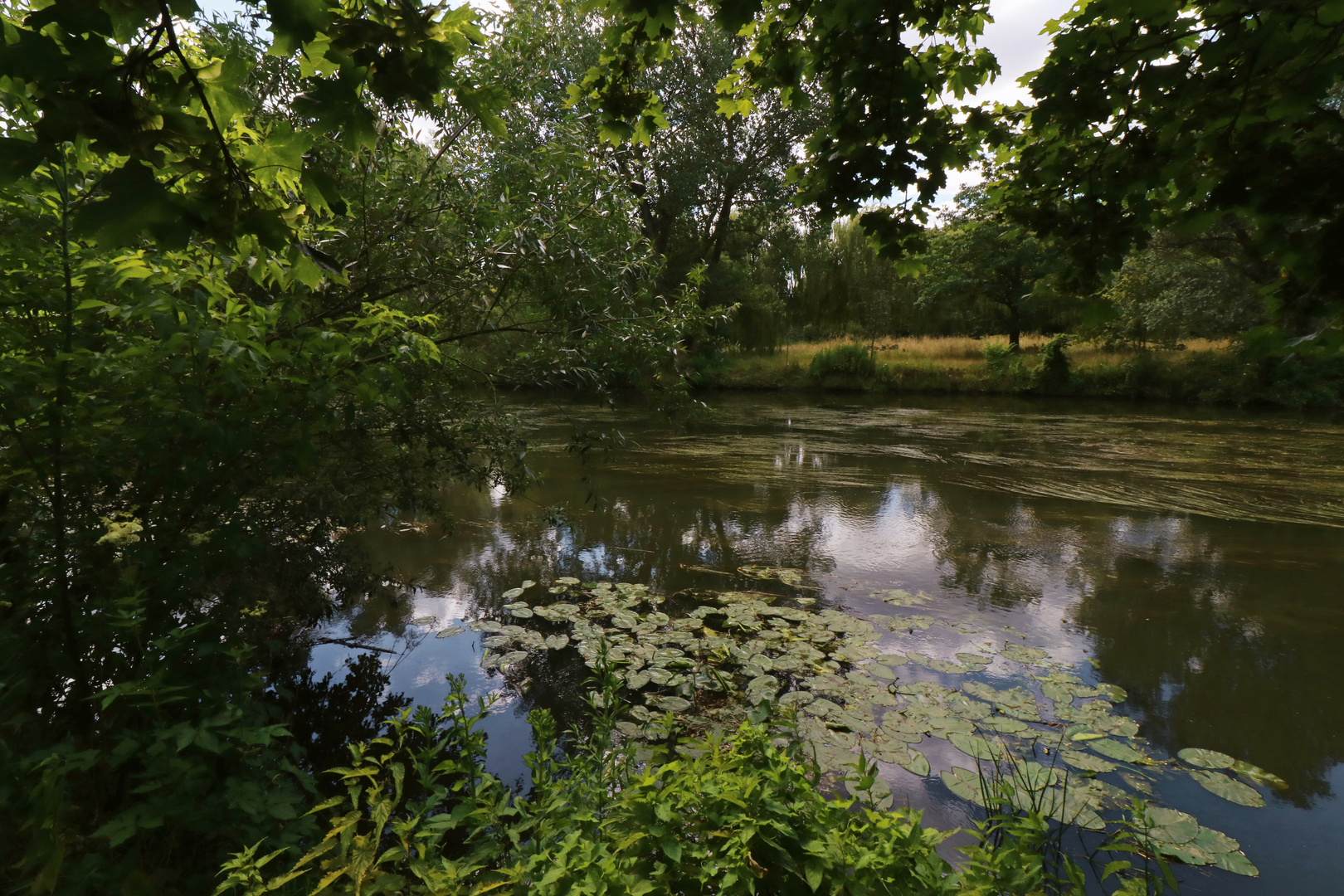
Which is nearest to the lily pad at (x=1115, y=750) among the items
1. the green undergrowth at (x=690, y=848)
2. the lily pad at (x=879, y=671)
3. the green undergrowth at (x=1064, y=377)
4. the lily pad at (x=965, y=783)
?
the lily pad at (x=965, y=783)

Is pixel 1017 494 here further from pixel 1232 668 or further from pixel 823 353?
pixel 823 353

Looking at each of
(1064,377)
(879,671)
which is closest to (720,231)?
(1064,377)

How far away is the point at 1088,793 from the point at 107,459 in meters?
3.54

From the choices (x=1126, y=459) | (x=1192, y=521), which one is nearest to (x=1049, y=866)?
(x=1192, y=521)

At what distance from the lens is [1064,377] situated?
19.3 m

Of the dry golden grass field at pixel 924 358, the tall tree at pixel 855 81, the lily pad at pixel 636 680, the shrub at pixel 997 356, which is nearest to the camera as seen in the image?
the tall tree at pixel 855 81

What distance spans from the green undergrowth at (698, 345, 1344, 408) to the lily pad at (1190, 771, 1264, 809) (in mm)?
15910

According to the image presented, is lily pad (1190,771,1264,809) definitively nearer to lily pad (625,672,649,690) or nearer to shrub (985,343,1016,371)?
lily pad (625,672,649,690)

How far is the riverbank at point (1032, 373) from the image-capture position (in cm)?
1609

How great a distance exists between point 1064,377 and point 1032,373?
2.77ft

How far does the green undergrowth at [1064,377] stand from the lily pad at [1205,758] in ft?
51.7

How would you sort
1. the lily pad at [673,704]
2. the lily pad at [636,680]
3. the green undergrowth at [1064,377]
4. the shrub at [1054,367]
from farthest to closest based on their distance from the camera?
the shrub at [1054,367] → the green undergrowth at [1064,377] → the lily pad at [636,680] → the lily pad at [673,704]

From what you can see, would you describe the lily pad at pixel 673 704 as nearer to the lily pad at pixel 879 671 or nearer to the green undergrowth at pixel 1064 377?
the lily pad at pixel 879 671

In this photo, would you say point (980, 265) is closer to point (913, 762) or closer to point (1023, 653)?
point (1023, 653)
